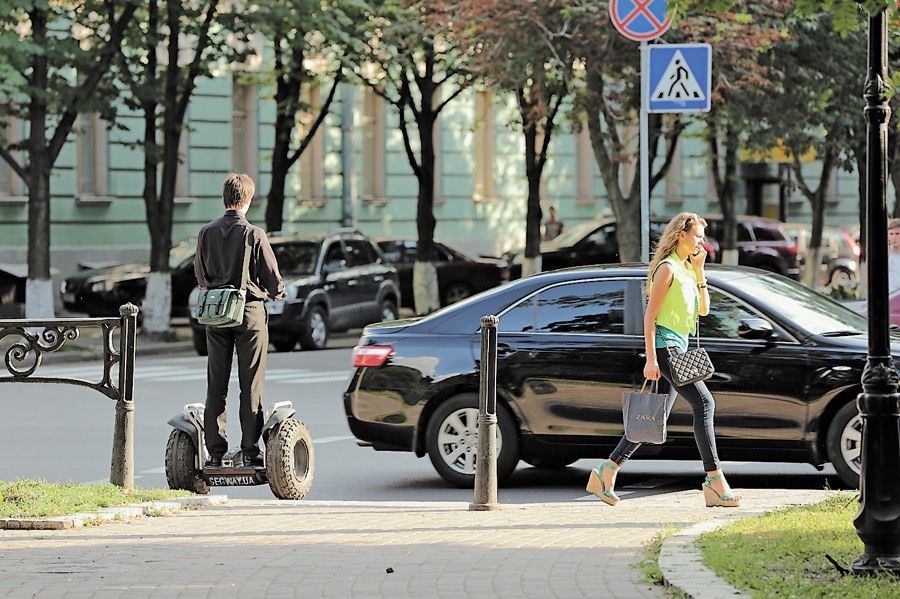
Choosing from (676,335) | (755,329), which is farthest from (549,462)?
(676,335)

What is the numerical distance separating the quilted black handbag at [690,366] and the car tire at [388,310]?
16.4m

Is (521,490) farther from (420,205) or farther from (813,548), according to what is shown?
(420,205)

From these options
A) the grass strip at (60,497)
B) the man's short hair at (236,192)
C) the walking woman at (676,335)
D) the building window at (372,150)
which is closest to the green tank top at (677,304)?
the walking woman at (676,335)

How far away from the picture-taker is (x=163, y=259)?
24.3 metres

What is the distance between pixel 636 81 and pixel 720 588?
630 inches

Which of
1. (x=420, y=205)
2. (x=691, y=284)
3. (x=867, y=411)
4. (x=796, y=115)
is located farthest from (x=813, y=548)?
(x=420, y=205)

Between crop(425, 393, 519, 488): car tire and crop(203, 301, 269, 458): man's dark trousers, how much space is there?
1580mm

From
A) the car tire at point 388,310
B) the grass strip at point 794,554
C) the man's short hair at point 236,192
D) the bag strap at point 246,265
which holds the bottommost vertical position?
the grass strip at point 794,554

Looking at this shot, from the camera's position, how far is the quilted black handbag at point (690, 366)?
28.9ft

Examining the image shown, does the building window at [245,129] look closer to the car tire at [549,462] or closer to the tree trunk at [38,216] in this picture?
the tree trunk at [38,216]

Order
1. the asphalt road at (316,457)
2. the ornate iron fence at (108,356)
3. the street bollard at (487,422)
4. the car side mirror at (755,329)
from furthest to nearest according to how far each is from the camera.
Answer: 1. the asphalt road at (316,457)
2. the car side mirror at (755,329)
3. the street bollard at (487,422)
4. the ornate iron fence at (108,356)

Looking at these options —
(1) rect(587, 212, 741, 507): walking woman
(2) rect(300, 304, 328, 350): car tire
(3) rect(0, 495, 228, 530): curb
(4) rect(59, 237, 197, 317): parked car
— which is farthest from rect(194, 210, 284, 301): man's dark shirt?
(4) rect(59, 237, 197, 317): parked car

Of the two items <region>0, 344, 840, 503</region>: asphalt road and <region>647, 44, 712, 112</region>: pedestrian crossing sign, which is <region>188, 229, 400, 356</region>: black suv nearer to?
<region>0, 344, 840, 503</region>: asphalt road

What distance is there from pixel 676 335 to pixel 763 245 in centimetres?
2733
